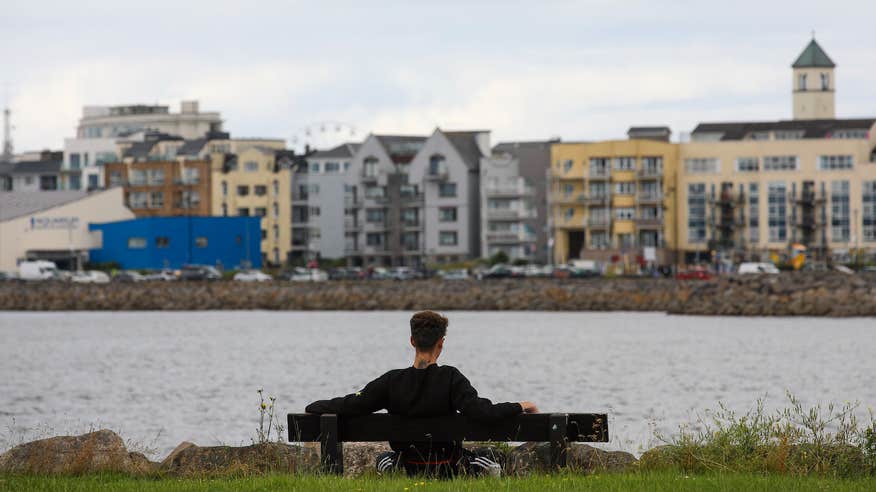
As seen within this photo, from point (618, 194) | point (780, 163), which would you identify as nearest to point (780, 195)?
point (780, 163)

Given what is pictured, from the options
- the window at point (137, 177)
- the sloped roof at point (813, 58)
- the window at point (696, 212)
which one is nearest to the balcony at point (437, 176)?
the window at point (696, 212)

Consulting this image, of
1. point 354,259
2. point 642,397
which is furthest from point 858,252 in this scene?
point 642,397

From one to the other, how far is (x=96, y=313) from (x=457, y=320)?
30482 millimetres

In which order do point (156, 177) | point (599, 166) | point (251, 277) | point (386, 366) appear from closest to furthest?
1. point (386, 366)
2. point (251, 277)
3. point (599, 166)
4. point (156, 177)

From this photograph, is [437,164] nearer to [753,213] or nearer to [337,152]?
[337,152]

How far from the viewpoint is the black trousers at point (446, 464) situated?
12.9 m

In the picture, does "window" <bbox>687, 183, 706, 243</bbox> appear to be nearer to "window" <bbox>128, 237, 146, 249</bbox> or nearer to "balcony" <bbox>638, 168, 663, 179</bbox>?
"balcony" <bbox>638, 168, 663, 179</bbox>

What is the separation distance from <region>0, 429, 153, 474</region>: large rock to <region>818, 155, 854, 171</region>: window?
12351 centimetres

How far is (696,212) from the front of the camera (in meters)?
138

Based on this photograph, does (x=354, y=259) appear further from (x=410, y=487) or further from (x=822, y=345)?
(x=410, y=487)

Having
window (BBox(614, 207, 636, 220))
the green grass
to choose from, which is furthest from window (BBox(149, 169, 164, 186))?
the green grass

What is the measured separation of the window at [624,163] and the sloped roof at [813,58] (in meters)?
43.0

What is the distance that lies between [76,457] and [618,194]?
124 meters

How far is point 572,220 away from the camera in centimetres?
13900
